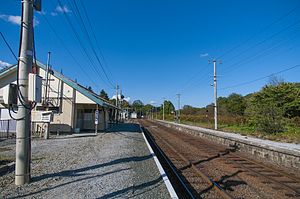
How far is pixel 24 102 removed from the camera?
5625 millimetres

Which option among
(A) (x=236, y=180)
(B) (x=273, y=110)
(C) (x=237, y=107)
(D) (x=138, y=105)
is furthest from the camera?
Result: (D) (x=138, y=105)

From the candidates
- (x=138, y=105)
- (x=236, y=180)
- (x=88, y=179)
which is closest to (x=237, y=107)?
(x=236, y=180)

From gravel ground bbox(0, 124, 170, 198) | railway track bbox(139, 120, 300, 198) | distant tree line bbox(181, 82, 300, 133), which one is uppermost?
distant tree line bbox(181, 82, 300, 133)

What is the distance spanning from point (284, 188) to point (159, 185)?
421 cm

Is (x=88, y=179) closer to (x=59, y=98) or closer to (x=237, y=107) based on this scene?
(x=59, y=98)

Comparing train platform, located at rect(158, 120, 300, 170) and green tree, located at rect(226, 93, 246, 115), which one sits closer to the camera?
train platform, located at rect(158, 120, 300, 170)

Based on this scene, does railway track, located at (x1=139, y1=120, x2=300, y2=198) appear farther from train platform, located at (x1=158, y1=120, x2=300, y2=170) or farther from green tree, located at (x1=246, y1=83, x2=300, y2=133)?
green tree, located at (x1=246, y1=83, x2=300, y2=133)

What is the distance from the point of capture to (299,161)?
384 inches

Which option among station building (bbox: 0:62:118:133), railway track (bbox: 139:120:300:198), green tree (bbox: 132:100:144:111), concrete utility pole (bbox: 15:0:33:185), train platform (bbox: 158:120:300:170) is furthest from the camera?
green tree (bbox: 132:100:144:111)

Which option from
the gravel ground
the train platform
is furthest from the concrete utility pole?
the train platform

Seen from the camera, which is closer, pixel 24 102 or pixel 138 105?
pixel 24 102

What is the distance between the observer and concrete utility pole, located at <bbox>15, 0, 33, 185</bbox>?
554cm

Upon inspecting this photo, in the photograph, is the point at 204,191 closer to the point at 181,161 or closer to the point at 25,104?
the point at 181,161

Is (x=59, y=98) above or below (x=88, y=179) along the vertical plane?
above
